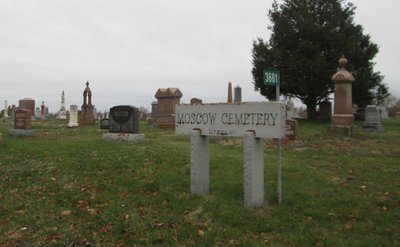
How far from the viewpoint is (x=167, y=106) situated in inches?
892

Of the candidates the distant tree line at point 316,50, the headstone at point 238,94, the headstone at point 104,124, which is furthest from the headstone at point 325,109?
the headstone at point 104,124

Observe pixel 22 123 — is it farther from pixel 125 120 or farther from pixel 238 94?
Answer: pixel 238 94

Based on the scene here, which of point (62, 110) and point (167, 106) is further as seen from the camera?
point (62, 110)

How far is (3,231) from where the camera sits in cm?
590

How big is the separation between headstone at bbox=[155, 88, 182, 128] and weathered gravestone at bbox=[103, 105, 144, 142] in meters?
8.06

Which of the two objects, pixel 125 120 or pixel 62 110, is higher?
pixel 62 110

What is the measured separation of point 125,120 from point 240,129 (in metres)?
8.53

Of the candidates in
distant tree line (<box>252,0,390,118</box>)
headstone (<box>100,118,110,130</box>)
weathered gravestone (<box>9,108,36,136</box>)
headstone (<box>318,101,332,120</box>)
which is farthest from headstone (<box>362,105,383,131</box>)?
weathered gravestone (<box>9,108,36,136</box>)

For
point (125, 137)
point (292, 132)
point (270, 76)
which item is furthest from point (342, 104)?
point (270, 76)

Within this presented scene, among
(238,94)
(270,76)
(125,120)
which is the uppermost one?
(238,94)

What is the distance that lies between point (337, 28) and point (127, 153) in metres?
21.4

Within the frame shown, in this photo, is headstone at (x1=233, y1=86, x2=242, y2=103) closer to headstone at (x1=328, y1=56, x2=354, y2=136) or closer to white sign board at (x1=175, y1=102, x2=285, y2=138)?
headstone at (x1=328, y1=56, x2=354, y2=136)

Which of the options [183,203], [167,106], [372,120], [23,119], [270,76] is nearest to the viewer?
[270,76]

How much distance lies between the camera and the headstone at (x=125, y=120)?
1405cm
